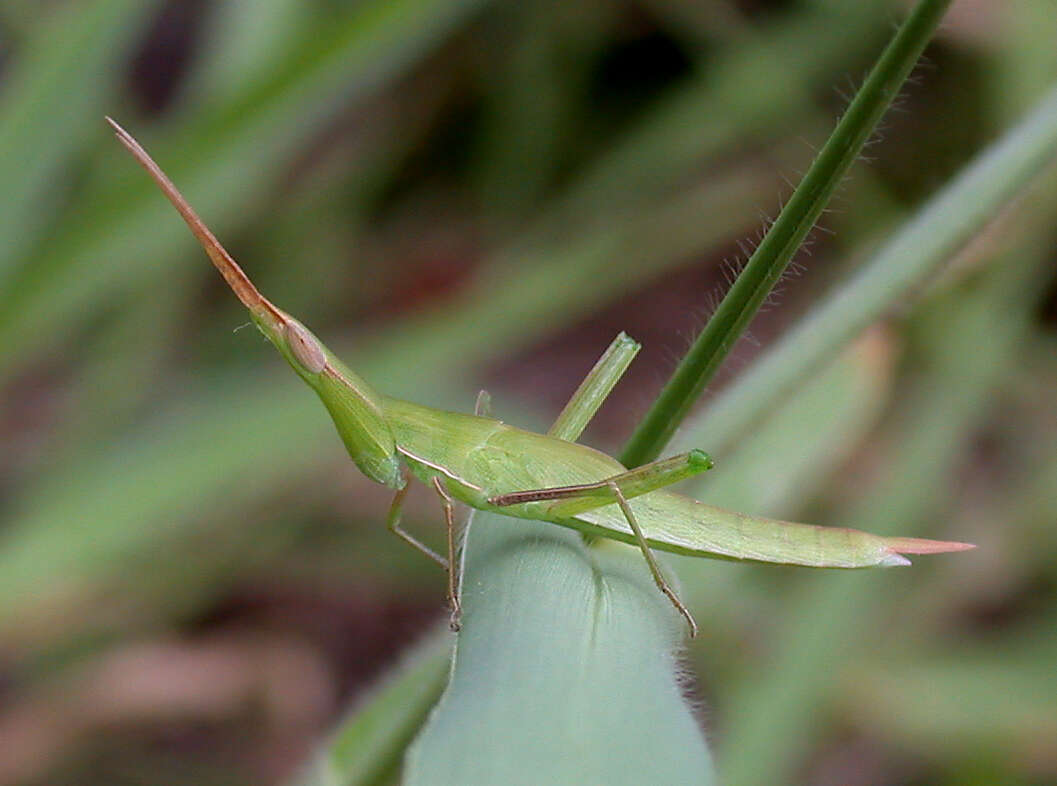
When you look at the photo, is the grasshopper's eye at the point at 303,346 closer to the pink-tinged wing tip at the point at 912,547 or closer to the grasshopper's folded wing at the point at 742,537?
the grasshopper's folded wing at the point at 742,537

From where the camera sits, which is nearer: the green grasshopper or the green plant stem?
the green plant stem

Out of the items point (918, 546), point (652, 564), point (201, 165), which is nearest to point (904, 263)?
point (918, 546)

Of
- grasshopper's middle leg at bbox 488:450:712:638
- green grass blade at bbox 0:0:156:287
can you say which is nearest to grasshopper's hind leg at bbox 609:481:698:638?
grasshopper's middle leg at bbox 488:450:712:638

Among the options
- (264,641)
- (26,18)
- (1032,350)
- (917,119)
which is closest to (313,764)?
(264,641)

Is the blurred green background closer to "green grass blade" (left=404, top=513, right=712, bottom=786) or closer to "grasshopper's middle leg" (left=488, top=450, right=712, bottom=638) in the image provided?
"grasshopper's middle leg" (left=488, top=450, right=712, bottom=638)

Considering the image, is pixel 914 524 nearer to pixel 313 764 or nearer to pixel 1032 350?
pixel 1032 350

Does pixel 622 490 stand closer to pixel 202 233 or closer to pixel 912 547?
pixel 912 547
